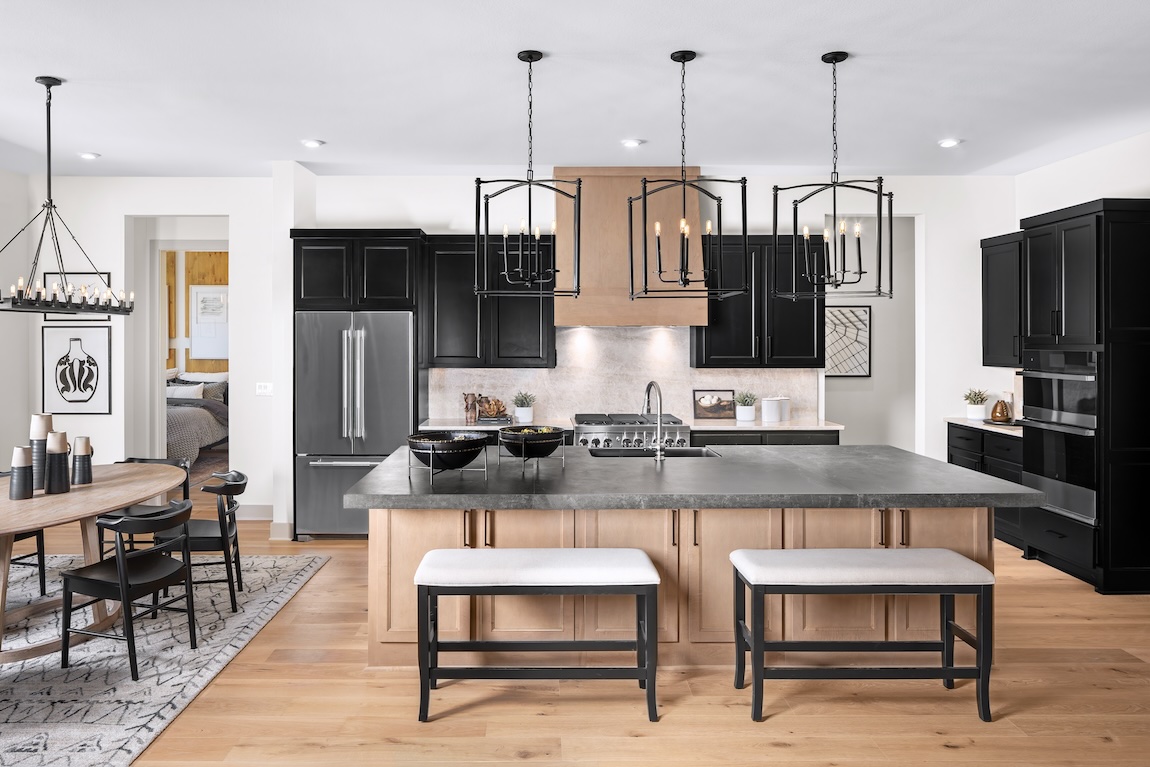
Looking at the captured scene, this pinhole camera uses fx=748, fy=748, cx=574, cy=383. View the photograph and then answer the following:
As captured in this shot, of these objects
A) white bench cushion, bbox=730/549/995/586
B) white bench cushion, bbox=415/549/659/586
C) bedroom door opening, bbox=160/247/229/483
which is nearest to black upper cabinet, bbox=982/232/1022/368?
white bench cushion, bbox=730/549/995/586

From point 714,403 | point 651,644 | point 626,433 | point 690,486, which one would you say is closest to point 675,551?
point 690,486

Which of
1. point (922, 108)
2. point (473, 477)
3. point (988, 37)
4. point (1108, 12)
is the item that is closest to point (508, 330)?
point (473, 477)

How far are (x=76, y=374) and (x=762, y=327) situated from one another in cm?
574

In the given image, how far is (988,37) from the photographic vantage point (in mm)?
3469

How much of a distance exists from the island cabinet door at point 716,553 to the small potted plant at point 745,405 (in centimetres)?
289

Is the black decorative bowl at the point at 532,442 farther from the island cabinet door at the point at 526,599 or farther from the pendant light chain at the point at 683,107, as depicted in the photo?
the pendant light chain at the point at 683,107

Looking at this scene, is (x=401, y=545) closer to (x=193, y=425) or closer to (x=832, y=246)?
(x=832, y=246)

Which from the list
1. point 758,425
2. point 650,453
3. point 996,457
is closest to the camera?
point 650,453

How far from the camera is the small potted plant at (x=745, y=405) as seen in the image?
611cm

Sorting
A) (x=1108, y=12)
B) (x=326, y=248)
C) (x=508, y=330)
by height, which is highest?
(x=1108, y=12)

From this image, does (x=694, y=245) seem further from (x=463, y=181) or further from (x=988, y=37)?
(x=988, y=37)

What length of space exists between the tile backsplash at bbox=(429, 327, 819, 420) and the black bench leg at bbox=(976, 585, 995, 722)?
3.62 m

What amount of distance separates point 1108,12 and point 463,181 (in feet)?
14.6

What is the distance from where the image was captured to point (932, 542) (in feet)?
10.8
